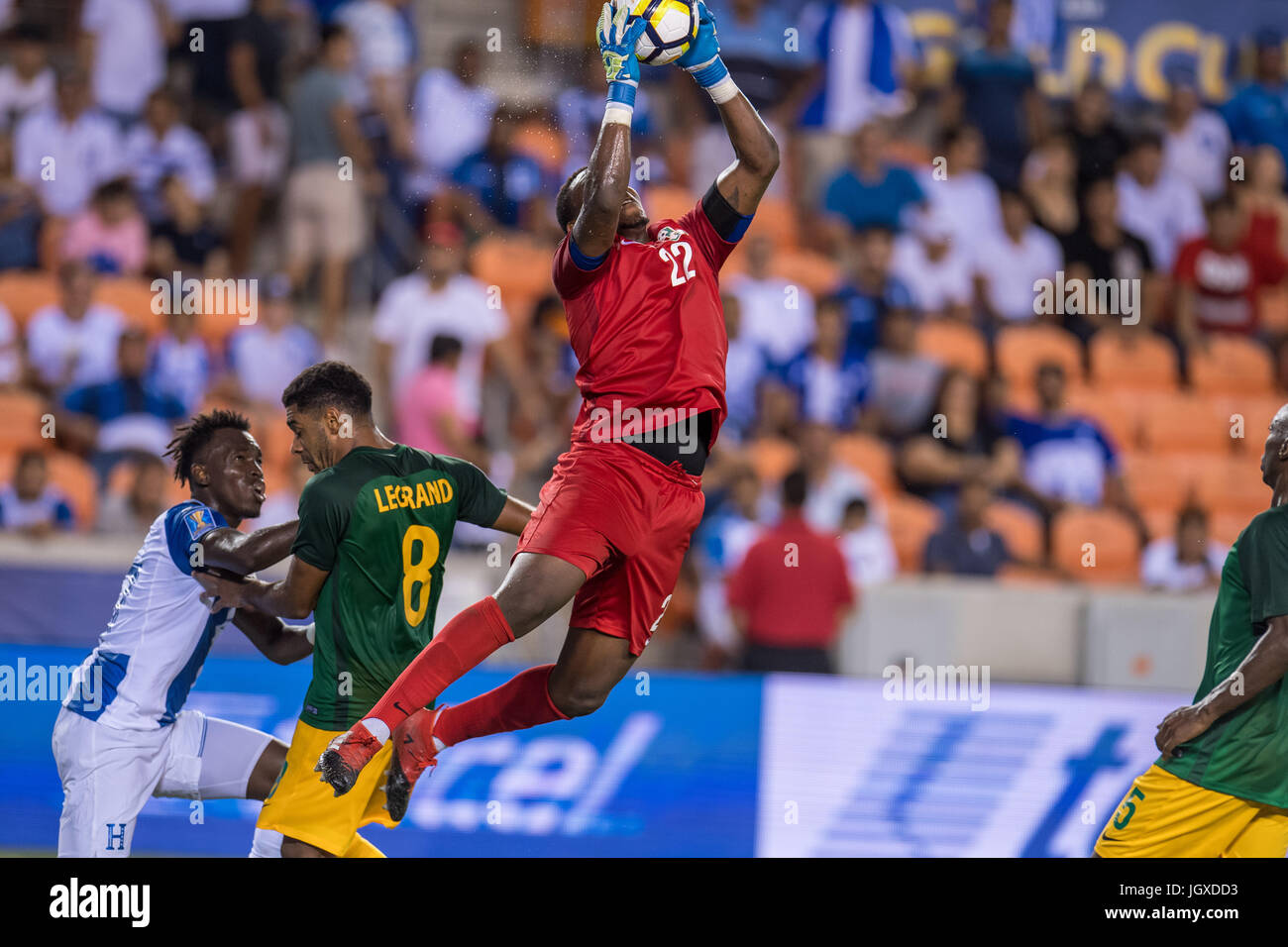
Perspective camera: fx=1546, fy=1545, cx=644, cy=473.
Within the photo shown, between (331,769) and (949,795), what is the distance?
4.32m

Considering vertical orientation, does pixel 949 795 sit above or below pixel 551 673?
below

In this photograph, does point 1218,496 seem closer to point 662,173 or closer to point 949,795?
point 949,795

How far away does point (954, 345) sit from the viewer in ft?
36.5

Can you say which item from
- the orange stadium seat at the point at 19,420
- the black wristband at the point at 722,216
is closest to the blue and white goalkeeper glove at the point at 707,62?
the black wristband at the point at 722,216

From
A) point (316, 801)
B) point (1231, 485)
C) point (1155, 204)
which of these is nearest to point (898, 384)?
point (1231, 485)

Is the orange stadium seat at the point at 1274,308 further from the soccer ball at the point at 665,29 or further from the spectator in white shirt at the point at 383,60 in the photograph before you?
the soccer ball at the point at 665,29

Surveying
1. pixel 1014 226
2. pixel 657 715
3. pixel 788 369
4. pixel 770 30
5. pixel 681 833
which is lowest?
pixel 681 833

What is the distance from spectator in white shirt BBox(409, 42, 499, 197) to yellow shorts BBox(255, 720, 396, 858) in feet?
16.7

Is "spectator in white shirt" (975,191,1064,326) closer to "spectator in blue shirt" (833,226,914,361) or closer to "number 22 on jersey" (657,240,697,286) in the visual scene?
"spectator in blue shirt" (833,226,914,361)

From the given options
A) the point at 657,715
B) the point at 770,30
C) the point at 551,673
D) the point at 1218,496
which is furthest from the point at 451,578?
the point at 1218,496

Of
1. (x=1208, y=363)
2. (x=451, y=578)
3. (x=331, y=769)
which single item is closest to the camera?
(x=331, y=769)

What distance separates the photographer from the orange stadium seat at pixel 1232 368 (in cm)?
1146
